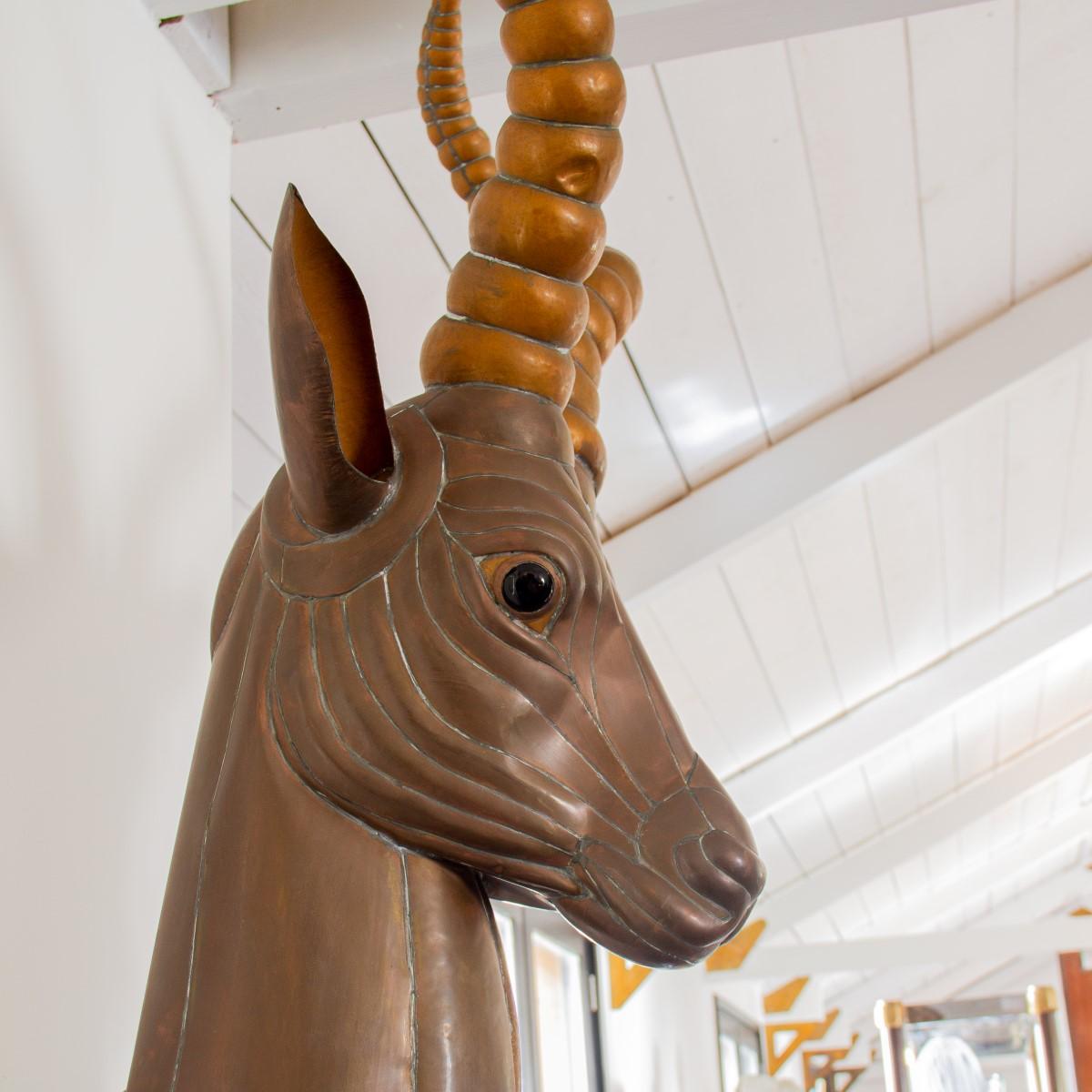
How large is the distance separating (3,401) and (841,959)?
4061 mm

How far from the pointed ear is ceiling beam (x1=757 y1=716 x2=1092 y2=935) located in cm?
395

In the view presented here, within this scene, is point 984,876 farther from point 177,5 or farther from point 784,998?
point 177,5

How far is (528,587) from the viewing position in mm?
442

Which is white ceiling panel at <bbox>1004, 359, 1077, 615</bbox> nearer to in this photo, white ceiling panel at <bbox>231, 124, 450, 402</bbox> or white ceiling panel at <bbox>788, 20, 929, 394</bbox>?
white ceiling panel at <bbox>788, 20, 929, 394</bbox>

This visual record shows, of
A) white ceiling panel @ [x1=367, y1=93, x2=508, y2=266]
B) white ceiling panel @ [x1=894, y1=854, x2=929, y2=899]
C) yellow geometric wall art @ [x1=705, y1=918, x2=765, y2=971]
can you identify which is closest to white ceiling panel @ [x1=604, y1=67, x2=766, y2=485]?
white ceiling panel @ [x1=367, y1=93, x2=508, y2=266]

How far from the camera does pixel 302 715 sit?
43 cm

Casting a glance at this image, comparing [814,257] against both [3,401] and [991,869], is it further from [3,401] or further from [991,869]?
[991,869]

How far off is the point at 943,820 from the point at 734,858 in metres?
4.05

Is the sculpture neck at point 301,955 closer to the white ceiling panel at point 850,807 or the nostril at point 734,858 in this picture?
the nostril at point 734,858

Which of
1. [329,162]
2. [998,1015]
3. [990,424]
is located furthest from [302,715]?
[998,1015]

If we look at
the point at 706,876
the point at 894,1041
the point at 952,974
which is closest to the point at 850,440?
the point at 706,876

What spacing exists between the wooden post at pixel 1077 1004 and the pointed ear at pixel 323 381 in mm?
4684

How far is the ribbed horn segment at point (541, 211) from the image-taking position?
18.2 inches

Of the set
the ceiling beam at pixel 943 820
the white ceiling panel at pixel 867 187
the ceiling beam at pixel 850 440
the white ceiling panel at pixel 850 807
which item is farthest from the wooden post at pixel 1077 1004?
the white ceiling panel at pixel 867 187
